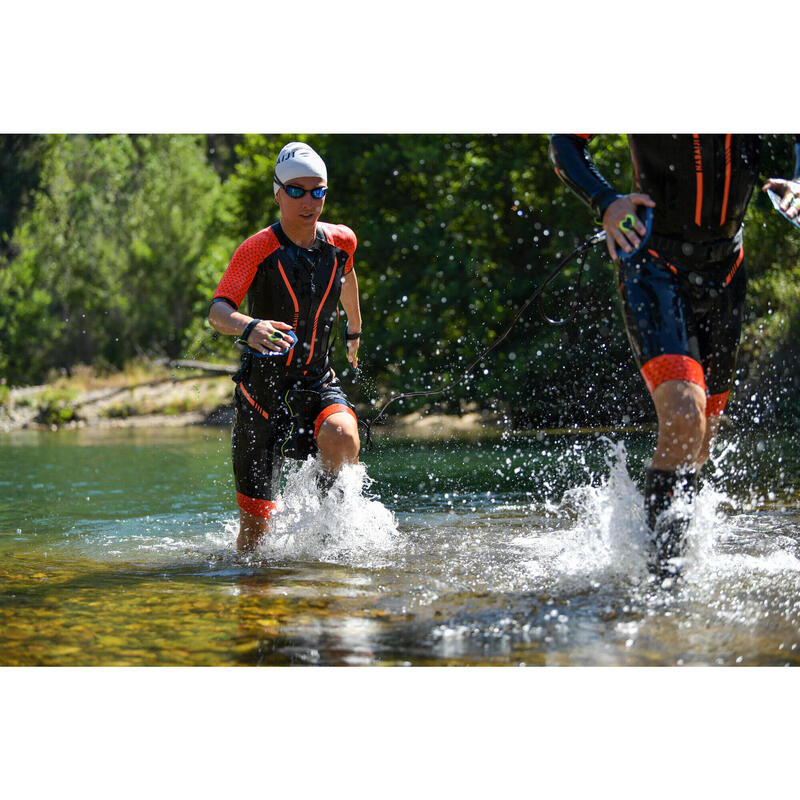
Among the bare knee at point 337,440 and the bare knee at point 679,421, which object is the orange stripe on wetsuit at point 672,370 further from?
the bare knee at point 337,440

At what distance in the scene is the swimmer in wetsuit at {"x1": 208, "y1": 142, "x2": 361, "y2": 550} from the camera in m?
4.84

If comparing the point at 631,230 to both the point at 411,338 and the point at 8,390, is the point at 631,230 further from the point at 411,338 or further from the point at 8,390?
the point at 8,390

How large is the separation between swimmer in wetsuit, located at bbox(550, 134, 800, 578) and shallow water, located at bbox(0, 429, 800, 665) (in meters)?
0.37

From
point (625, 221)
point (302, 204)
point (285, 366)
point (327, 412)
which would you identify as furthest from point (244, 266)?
point (625, 221)

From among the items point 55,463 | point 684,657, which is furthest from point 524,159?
point 684,657

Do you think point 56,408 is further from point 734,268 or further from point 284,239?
point 734,268

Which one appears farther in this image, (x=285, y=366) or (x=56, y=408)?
(x=56, y=408)

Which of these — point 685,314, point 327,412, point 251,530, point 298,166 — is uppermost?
point 298,166

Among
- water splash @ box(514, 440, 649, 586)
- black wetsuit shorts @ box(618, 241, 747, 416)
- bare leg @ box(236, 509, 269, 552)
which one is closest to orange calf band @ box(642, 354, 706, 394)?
black wetsuit shorts @ box(618, 241, 747, 416)

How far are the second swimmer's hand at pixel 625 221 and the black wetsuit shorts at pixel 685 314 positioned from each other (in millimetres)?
204

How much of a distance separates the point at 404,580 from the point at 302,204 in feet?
5.84

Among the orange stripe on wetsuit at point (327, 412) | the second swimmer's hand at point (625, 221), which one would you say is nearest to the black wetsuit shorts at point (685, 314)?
the second swimmer's hand at point (625, 221)

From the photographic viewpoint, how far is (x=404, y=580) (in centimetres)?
434

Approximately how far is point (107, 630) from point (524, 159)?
36.1 ft
